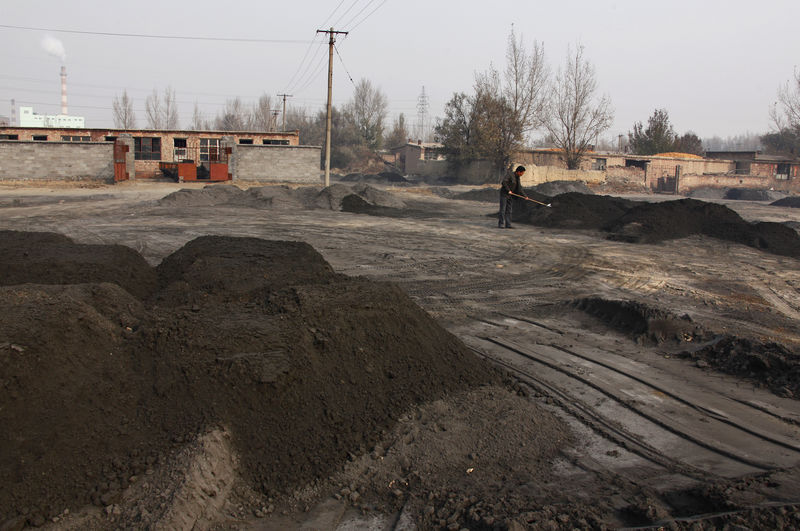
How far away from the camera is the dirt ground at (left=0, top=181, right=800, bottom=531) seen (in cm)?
330

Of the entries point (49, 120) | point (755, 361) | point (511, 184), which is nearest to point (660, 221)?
point (511, 184)

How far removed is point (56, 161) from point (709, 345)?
30.9m

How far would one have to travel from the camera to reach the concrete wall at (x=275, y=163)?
3216 centimetres

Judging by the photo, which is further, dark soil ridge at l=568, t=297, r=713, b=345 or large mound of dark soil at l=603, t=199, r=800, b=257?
large mound of dark soil at l=603, t=199, r=800, b=257

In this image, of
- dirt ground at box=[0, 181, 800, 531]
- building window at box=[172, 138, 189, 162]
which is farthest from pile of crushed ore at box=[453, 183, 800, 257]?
building window at box=[172, 138, 189, 162]

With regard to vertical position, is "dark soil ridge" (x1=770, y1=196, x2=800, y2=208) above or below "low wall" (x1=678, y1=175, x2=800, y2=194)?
below

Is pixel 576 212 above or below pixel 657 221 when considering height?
above

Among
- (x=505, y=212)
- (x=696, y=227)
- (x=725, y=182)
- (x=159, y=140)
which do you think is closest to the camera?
(x=696, y=227)

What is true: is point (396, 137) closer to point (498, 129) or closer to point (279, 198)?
point (498, 129)

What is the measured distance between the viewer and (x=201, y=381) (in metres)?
4.01

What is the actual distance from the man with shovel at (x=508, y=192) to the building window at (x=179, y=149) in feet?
83.8

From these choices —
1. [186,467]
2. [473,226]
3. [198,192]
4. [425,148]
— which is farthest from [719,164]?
[186,467]

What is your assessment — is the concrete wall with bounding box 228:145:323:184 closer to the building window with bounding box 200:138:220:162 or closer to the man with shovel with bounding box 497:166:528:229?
the building window with bounding box 200:138:220:162

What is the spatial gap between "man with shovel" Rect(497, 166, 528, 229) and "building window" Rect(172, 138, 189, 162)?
25541mm
